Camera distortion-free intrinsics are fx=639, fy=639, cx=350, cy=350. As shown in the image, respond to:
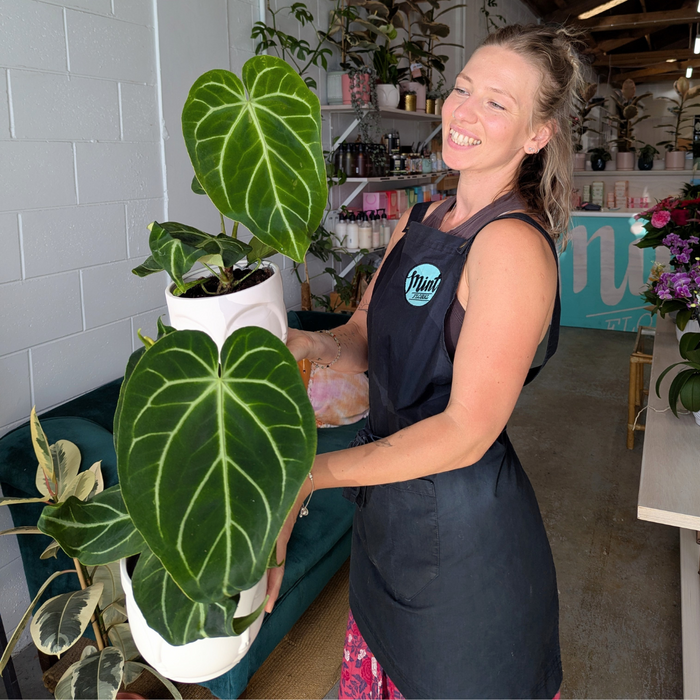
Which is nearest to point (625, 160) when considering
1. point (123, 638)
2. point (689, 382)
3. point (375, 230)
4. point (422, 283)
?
point (375, 230)

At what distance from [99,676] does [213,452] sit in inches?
41.3

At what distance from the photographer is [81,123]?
2.11 m

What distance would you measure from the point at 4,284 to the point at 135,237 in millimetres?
566

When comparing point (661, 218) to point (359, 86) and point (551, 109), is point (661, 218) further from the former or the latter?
point (551, 109)

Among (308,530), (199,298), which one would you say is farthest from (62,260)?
(199,298)

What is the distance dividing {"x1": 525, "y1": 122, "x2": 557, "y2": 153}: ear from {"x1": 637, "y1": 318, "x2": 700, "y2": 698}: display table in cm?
91

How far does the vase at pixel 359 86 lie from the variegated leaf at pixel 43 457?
2.78 metres

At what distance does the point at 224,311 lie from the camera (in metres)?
0.68

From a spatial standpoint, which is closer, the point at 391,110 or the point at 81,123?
the point at 81,123

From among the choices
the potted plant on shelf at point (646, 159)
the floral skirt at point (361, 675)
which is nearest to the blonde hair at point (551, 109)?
the floral skirt at point (361, 675)

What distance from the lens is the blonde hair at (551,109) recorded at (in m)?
1.09

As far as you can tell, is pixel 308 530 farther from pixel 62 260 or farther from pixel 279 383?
pixel 279 383

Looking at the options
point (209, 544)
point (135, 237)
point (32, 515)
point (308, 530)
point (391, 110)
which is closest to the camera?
point (209, 544)

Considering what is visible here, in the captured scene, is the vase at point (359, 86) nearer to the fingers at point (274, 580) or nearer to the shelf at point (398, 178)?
the shelf at point (398, 178)
